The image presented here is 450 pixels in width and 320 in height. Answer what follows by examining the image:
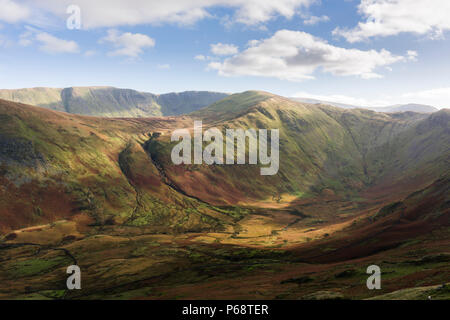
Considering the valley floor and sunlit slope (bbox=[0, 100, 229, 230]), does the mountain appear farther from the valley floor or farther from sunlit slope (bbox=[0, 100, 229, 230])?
sunlit slope (bbox=[0, 100, 229, 230])

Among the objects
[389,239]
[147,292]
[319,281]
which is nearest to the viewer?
[319,281]

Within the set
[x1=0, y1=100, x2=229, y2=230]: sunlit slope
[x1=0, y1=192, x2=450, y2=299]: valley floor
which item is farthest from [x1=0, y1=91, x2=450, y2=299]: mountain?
[x1=0, y1=100, x2=229, y2=230]: sunlit slope

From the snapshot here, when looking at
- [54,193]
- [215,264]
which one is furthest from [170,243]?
[54,193]

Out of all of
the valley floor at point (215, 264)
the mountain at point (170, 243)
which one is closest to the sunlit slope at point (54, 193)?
the mountain at point (170, 243)

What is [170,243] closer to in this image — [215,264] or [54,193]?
[215,264]

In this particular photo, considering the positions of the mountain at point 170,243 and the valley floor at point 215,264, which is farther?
the mountain at point 170,243

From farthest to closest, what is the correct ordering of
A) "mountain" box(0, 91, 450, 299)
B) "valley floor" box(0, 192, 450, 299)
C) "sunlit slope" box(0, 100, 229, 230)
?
"sunlit slope" box(0, 100, 229, 230), "mountain" box(0, 91, 450, 299), "valley floor" box(0, 192, 450, 299)

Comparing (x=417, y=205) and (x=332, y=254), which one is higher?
(x=417, y=205)

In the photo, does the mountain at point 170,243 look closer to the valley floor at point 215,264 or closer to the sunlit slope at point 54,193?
the valley floor at point 215,264
